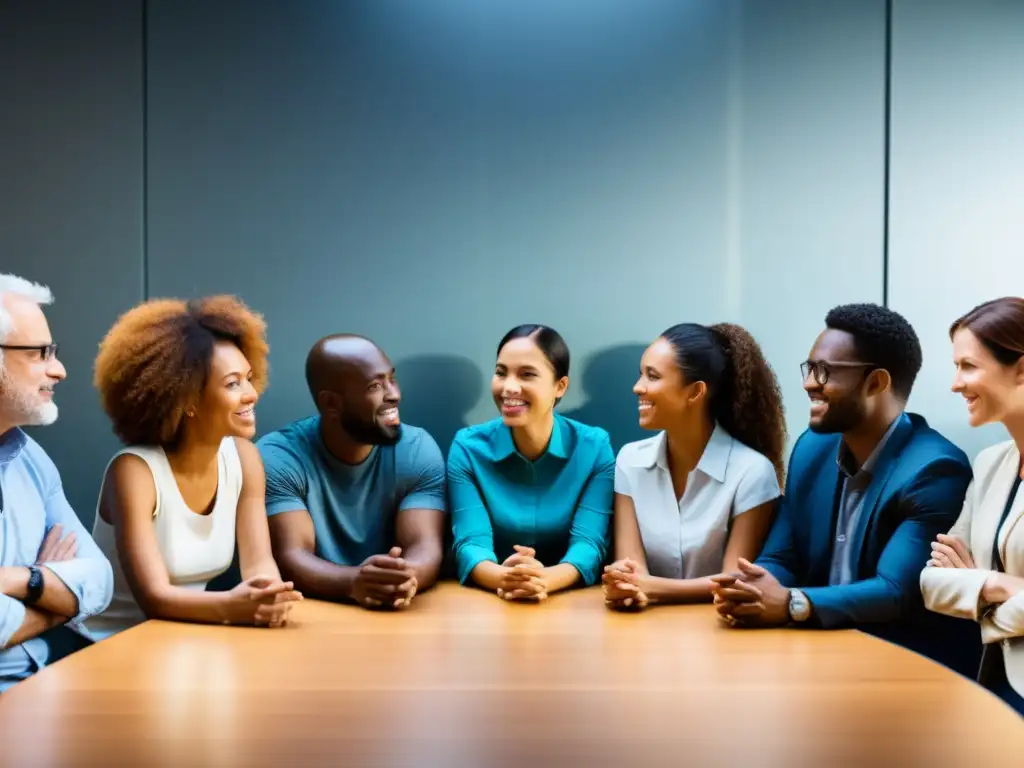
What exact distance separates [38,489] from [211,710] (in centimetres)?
122

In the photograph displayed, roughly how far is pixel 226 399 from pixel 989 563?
7.31ft

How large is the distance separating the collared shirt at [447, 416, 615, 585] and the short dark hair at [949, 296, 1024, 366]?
4.21ft

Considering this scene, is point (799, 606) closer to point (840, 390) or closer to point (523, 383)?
point (840, 390)

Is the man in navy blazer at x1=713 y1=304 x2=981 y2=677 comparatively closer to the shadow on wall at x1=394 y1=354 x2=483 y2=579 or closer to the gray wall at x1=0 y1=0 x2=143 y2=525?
the shadow on wall at x1=394 y1=354 x2=483 y2=579

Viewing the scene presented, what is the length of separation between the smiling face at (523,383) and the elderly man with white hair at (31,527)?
1.36 metres

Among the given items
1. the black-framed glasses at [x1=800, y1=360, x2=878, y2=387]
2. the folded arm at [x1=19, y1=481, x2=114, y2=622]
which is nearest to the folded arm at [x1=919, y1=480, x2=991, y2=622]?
the black-framed glasses at [x1=800, y1=360, x2=878, y2=387]

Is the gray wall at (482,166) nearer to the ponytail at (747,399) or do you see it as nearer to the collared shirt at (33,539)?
the ponytail at (747,399)

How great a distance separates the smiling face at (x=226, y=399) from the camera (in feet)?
10.3

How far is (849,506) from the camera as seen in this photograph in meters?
3.18

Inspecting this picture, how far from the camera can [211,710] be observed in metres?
2.08

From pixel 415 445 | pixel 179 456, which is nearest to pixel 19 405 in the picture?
pixel 179 456

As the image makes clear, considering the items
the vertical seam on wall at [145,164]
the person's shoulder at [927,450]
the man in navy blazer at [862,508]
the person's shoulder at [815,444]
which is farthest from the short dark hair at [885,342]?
the vertical seam on wall at [145,164]

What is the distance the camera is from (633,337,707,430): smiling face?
3.39 meters

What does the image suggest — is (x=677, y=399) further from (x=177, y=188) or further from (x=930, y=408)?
(x=177, y=188)
